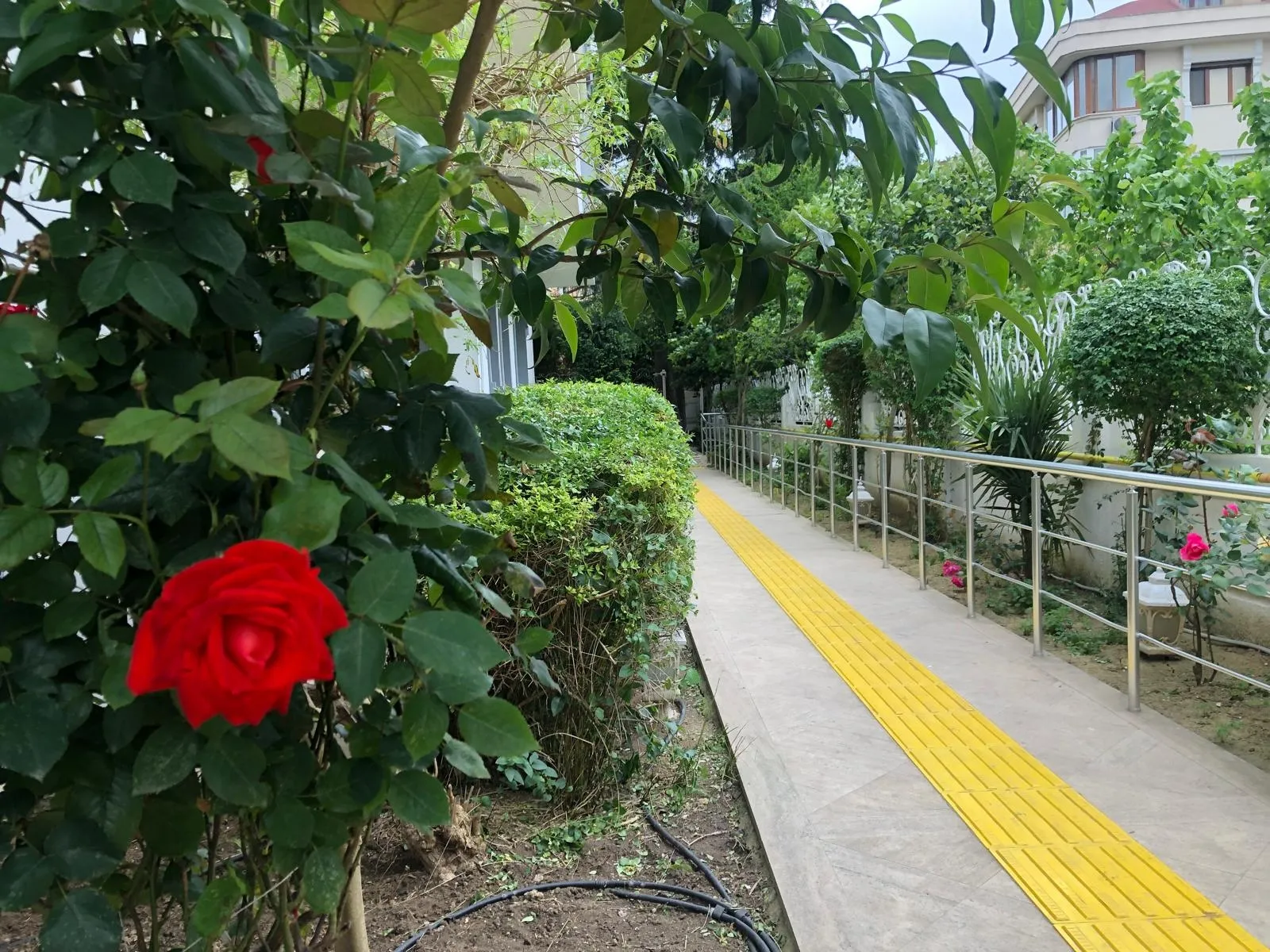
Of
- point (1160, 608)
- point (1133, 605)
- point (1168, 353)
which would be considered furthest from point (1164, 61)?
point (1133, 605)

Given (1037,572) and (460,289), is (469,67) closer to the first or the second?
(460,289)

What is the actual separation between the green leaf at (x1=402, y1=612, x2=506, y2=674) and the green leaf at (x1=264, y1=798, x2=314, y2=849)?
0.24 meters

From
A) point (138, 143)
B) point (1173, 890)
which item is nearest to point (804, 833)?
point (1173, 890)

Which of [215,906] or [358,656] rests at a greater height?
[358,656]

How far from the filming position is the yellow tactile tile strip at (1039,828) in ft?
7.75

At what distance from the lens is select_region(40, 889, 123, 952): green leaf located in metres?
0.75

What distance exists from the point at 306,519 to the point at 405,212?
27 cm

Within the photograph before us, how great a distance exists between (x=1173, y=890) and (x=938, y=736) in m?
1.28

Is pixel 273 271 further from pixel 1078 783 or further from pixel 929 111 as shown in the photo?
pixel 1078 783

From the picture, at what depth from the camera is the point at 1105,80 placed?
28.0 metres

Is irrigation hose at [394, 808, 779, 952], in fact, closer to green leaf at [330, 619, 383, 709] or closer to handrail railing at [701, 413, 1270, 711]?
green leaf at [330, 619, 383, 709]

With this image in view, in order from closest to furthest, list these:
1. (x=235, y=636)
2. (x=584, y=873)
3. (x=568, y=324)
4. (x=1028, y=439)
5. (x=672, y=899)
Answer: (x=235, y=636), (x=568, y=324), (x=672, y=899), (x=584, y=873), (x=1028, y=439)

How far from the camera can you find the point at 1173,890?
8.34 feet

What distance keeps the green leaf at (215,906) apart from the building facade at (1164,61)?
29574mm
